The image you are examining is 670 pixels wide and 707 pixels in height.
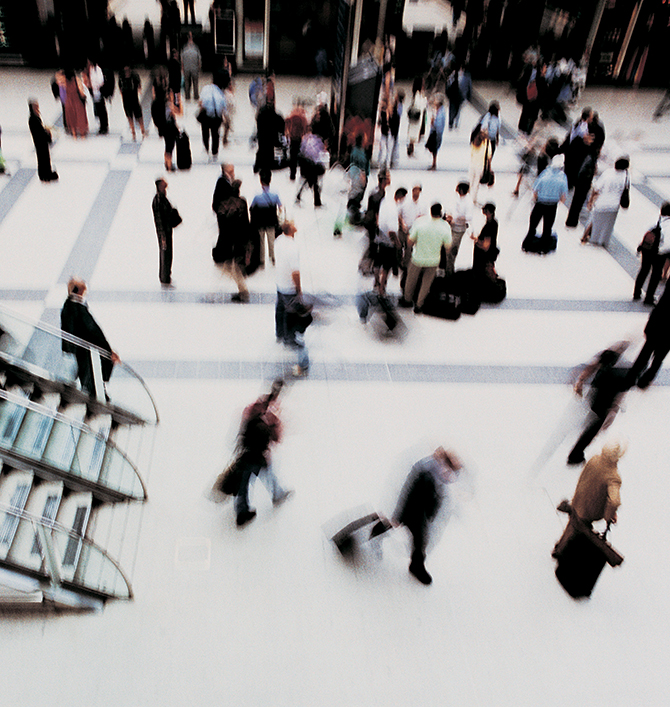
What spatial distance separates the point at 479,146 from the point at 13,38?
43.0 feet

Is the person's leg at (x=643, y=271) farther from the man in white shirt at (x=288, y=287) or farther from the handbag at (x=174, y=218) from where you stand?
the handbag at (x=174, y=218)

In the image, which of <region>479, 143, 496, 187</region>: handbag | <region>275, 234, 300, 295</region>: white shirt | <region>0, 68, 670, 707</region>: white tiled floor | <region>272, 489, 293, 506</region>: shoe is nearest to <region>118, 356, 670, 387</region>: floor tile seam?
<region>0, 68, 670, 707</region>: white tiled floor

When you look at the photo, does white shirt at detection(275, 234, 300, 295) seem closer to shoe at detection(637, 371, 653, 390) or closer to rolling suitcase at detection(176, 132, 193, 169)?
shoe at detection(637, 371, 653, 390)

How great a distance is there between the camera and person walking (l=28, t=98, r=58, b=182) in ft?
31.9

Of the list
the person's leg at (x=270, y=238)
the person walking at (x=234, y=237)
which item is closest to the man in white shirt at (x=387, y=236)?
the person's leg at (x=270, y=238)

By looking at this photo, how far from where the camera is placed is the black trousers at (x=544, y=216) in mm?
8969

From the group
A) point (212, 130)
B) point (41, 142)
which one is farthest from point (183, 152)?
point (41, 142)

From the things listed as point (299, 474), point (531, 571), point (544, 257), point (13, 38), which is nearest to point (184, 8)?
point (13, 38)

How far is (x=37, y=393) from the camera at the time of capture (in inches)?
225

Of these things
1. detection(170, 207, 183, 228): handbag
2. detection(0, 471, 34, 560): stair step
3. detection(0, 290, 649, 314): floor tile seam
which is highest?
detection(170, 207, 183, 228): handbag

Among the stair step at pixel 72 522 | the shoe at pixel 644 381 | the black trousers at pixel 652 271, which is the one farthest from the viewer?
the black trousers at pixel 652 271

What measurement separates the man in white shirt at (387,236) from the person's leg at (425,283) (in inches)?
17.5

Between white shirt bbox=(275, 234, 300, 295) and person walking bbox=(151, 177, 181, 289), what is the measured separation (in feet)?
6.44

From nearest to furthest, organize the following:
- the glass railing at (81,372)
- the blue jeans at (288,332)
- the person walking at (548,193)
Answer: the glass railing at (81,372) < the blue jeans at (288,332) < the person walking at (548,193)
